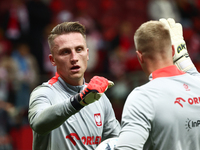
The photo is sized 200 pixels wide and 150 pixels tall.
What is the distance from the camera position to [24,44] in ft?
29.7

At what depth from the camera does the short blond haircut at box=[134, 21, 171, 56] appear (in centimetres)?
277

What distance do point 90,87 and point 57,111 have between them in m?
0.33

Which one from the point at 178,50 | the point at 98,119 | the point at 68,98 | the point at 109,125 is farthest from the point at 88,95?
the point at 178,50

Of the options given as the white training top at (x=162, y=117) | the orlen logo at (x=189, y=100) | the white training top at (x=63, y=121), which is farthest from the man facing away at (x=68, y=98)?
the orlen logo at (x=189, y=100)

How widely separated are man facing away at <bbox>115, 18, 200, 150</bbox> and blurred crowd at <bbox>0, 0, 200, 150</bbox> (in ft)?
18.4

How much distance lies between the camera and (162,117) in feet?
8.40

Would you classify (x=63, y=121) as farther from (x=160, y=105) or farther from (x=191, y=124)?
(x=191, y=124)

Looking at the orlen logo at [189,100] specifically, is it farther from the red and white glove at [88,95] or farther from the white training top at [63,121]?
the white training top at [63,121]

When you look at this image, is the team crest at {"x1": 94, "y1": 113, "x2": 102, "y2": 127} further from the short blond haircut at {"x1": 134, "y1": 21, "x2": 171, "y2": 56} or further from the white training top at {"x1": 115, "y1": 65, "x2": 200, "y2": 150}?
the short blond haircut at {"x1": 134, "y1": 21, "x2": 171, "y2": 56}

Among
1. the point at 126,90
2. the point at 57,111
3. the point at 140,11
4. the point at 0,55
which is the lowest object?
the point at 126,90

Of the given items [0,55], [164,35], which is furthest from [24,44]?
[164,35]

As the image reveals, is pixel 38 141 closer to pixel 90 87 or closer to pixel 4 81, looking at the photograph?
pixel 90 87

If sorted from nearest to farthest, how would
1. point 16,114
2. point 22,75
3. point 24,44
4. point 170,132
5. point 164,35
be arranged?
point 170,132
point 164,35
point 16,114
point 22,75
point 24,44

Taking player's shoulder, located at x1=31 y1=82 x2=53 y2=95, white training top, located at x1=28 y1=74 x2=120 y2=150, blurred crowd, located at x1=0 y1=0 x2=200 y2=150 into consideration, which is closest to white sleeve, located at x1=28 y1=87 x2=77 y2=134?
white training top, located at x1=28 y1=74 x2=120 y2=150
